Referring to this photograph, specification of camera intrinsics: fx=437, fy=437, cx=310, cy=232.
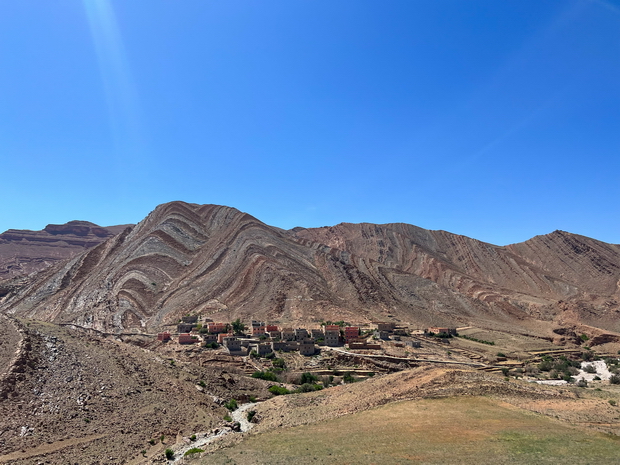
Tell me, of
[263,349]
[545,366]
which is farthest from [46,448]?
[545,366]

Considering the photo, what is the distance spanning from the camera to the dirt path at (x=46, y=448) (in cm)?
1898

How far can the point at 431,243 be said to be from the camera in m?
148

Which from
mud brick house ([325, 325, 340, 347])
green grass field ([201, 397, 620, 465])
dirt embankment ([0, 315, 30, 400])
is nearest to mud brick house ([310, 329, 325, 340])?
mud brick house ([325, 325, 340, 347])

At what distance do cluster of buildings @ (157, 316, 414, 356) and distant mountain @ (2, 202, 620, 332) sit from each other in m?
10.4

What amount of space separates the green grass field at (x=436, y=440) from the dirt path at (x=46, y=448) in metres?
7.29

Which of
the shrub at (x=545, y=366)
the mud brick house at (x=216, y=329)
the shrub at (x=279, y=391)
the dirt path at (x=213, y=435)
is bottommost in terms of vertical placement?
the dirt path at (x=213, y=435)

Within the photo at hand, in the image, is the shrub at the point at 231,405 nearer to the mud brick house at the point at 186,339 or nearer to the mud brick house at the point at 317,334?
the mud brick house at the point at 186,339

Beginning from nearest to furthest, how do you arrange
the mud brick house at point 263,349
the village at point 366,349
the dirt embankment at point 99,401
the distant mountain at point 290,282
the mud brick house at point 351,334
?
the dirt embankment at point 99,401 → the village at point 366,349 → the mud brick house at point 263,349 → the mud brick house at point 351,334 → the distant mountain at point 290,282

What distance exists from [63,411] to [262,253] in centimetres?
7208

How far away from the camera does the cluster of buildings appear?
5247 centimetres

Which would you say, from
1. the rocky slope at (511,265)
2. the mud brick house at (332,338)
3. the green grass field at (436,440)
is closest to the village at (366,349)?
the mud brick house at (332,338)

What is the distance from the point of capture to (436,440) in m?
18.5

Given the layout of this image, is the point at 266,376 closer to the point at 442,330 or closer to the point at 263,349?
the point at 263,349

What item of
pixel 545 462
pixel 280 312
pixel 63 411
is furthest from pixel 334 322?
pixel 545 462
